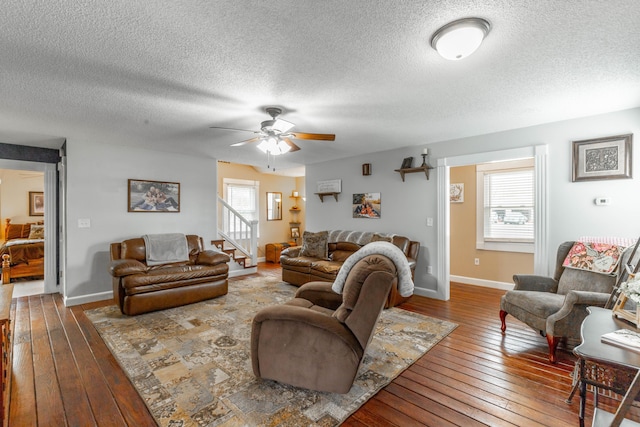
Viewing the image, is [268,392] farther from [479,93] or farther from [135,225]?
[135,225]

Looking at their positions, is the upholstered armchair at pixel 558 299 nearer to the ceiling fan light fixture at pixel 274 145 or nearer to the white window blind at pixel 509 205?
the white window blind at pixel 509 205

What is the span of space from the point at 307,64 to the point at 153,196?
4.11 m

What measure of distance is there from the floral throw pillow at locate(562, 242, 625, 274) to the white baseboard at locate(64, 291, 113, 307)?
6219 millimetres

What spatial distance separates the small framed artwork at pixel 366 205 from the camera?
5.29 meters

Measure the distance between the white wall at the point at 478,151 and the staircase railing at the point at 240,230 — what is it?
132 cm

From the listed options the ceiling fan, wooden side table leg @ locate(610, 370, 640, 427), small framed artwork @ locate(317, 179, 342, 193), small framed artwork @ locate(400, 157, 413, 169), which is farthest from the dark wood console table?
small framed artwork @ locate(317, 179, 342, 193)

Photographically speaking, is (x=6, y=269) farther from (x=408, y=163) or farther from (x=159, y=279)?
(x=408, y=163)

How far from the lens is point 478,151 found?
4148 millimetres

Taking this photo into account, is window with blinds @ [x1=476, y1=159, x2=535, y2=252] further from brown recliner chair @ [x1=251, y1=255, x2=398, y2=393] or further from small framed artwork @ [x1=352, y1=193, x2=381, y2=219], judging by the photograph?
brown recliner chair @ [x1=251, y1=255, x2=398, y2=393]

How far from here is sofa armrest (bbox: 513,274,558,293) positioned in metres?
3.19

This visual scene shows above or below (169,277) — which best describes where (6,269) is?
below

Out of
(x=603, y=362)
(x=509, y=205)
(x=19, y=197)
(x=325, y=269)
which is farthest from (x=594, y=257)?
(x=19, y=197)

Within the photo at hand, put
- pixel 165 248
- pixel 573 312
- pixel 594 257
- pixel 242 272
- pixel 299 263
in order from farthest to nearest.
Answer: pixel 242 272 < pixel 299 263 < pixel 165 248 < pixel 594 257 < pixel 573 312

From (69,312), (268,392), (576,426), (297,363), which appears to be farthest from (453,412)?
(69,312)
